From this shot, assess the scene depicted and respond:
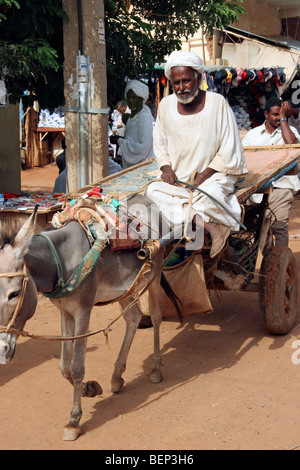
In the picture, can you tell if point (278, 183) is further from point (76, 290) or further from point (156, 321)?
point (76, 290)

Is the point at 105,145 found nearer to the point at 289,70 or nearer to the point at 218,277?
the point at 218,277

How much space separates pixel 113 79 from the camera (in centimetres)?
858

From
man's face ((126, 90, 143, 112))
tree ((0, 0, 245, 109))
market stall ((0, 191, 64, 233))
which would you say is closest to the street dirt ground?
market stall ((0, 191, 64, 233))

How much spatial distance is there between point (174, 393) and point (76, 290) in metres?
1.32

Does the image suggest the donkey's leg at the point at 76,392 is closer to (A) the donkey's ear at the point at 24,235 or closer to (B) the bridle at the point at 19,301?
(B) the bridle at the point at 19,301

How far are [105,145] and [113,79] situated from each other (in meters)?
1.52

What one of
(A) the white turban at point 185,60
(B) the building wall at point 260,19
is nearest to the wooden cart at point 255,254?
(A) the white turban at point 185,60

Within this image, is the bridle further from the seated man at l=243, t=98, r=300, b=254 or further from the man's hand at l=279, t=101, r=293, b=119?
the man's hand at l=279, t=101, r=293, b=119

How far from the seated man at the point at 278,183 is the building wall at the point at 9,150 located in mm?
5093

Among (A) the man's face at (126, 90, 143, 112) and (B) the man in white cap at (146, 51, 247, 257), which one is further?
(A) the man's face at (126, 90, 143, 112)

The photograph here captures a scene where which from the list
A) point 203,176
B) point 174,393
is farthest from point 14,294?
point 203,176

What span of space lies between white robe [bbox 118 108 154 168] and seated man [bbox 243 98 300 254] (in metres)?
1.56

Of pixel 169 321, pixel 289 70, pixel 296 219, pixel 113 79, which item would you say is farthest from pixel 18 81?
pixel 289 70

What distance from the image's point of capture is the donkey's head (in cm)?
339
